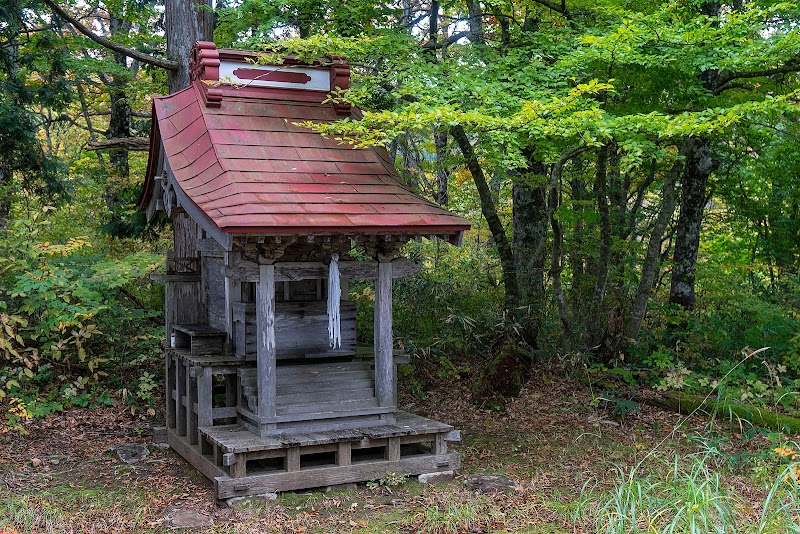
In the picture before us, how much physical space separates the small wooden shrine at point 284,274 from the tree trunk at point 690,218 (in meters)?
5.21

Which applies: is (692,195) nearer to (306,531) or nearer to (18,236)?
(306,531)

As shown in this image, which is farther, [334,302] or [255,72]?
[255,72]

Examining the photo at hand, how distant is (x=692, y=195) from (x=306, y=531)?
7.81 metres

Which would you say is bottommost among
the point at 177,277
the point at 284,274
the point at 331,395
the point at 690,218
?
the point at 331,395

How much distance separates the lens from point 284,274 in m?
7.00

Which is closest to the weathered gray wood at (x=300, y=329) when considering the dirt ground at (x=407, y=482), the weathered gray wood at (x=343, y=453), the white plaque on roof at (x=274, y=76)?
the weathered gray wood at (x=343, y=453)

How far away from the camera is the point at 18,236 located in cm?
955

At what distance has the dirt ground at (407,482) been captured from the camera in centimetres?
607

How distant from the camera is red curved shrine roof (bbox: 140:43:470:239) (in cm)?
659

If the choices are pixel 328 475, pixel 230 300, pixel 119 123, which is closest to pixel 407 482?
pixel 328 475

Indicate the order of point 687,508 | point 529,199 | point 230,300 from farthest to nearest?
point 529,199 < point 230,300 < point 687,508

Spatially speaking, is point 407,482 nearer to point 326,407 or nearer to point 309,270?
point 326,407

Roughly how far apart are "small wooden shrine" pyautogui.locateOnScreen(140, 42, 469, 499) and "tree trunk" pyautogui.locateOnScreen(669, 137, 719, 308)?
17.1ft

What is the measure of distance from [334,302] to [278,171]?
143cm
